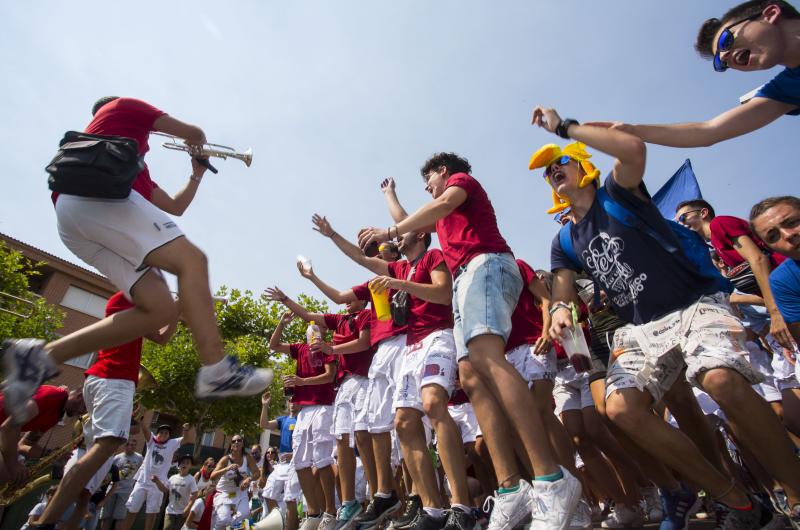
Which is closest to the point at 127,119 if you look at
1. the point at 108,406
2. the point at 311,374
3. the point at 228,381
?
the point at 228,381

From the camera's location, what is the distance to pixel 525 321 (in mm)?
4273

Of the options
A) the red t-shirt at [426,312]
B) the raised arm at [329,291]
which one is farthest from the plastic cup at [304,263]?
the red t-shirt at [426,312]

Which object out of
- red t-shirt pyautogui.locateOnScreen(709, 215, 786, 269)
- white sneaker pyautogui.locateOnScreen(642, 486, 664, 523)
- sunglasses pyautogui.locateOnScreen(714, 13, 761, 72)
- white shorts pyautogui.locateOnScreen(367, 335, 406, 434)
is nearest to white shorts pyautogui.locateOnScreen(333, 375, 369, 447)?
white shorts pyautogui.locateOnScreen(367, 335, 406, 434)

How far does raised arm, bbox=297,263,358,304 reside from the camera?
17.9 feet

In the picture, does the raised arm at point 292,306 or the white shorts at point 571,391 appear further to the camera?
the raised arm at point 292,306

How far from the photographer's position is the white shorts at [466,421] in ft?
18.1

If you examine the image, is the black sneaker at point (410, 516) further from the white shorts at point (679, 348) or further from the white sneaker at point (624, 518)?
the white shorts at point (679, 348)

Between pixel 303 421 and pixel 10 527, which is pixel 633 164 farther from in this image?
pixel 10 527

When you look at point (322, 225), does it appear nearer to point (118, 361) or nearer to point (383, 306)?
point (383, 306)

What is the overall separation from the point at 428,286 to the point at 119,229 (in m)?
2.19

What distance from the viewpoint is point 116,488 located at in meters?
9.88

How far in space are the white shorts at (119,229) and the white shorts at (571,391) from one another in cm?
358

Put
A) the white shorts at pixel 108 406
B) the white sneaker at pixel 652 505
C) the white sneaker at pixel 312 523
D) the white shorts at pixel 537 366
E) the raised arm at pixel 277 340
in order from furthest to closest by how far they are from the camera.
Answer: the raised arm at pixel 277 340, the white sneaker at pixel 312 523, the white shorts at pixel 108 406, the white sneaker at pixel 652 505, the white shorts at pixel 537 366

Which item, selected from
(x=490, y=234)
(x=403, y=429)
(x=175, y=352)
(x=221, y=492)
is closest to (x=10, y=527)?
(x=221, y=492)
